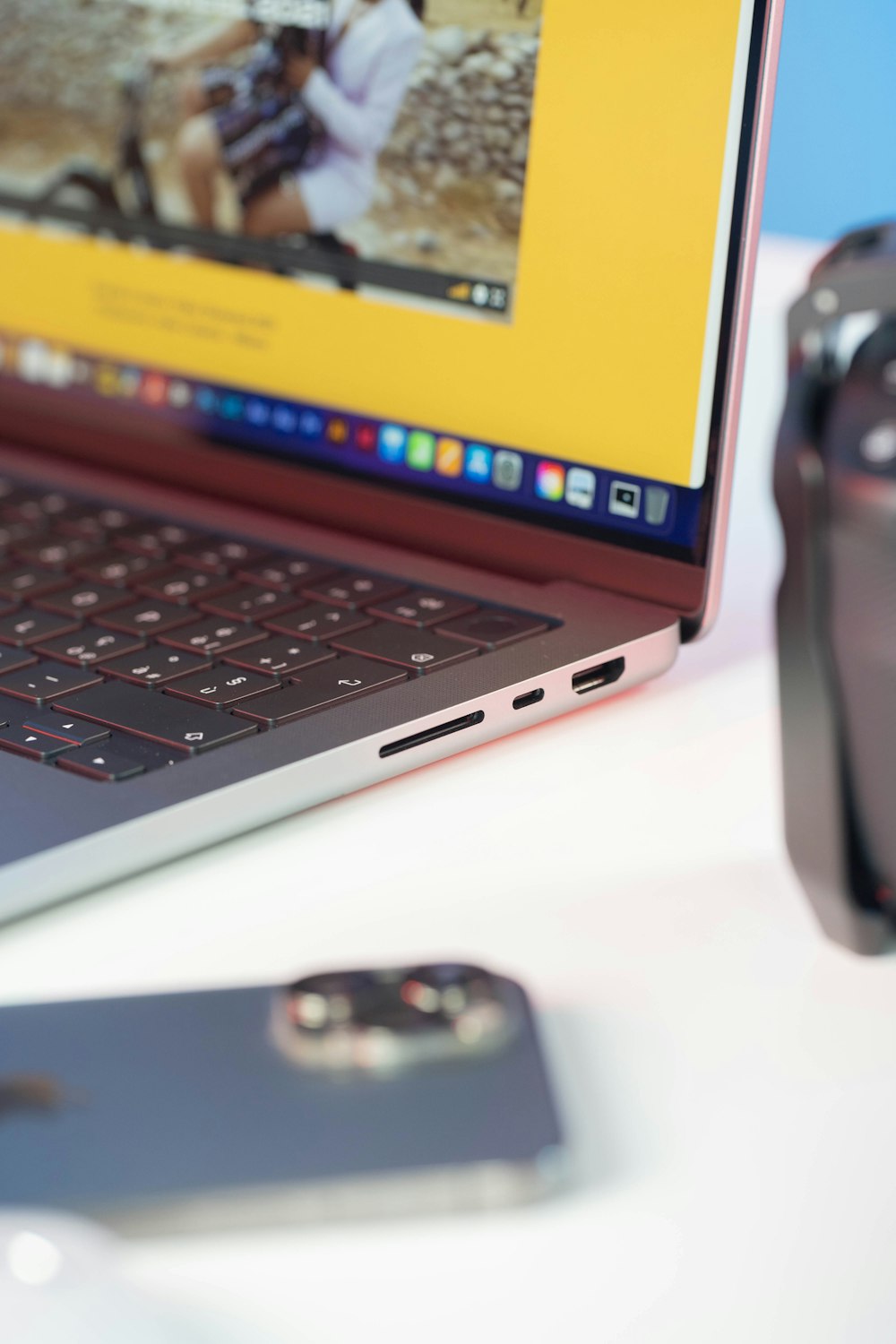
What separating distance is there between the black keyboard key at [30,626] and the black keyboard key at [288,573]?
0.29 feet

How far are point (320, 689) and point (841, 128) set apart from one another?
2.39 m

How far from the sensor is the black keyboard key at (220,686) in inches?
21.2

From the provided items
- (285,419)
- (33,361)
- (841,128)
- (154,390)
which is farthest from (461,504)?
(841,128)

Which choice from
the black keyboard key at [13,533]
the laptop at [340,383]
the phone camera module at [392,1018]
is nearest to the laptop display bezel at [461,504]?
the laptop at [340,383]

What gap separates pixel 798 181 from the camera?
8.68 ft

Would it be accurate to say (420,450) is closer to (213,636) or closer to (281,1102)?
(213,636)

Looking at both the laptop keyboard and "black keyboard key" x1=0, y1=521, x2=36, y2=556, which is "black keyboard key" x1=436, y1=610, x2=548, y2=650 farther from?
"black keyboard key" x1=0, y1=521, x2=36, y2=556

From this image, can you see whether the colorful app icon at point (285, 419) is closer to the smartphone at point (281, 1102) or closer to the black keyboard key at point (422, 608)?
the black keyboard key at point (422, 608)

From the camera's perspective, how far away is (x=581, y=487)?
2.24 feet

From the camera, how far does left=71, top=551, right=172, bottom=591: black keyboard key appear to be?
0.67 metres

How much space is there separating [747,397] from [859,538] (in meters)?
0.70

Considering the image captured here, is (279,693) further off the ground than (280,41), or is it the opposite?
(280,41)

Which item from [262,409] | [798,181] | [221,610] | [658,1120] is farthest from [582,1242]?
[798,181]

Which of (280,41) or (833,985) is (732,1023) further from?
(280,41)
